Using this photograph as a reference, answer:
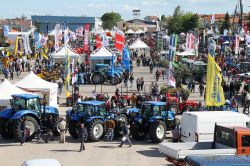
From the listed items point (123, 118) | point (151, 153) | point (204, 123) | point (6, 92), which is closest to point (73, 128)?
point (123, 118)

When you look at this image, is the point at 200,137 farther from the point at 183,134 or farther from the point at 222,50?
the point at 222,50

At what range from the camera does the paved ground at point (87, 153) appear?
702 inches

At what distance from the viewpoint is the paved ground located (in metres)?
17.8

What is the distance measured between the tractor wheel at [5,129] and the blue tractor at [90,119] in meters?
2.40

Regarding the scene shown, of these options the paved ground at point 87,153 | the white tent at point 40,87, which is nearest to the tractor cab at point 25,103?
the paved ground at point 87,153

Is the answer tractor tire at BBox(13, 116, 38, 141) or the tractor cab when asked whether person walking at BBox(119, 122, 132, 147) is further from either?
the tractor cab

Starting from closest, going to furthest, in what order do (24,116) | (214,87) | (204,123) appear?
(204,123) → (24,116) → (214,87)

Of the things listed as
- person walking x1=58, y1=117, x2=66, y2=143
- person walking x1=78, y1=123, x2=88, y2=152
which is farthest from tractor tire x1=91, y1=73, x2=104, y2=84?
person walking x1=78, y1=123, x2=88, y2=152

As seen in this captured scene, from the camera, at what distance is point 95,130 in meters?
21.1

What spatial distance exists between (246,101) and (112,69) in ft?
45.7

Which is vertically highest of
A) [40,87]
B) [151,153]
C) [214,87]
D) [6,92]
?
[214,87]

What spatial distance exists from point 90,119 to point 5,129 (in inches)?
138

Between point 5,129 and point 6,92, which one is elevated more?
point 6,92

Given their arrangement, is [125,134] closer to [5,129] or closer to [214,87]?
[214,87]
